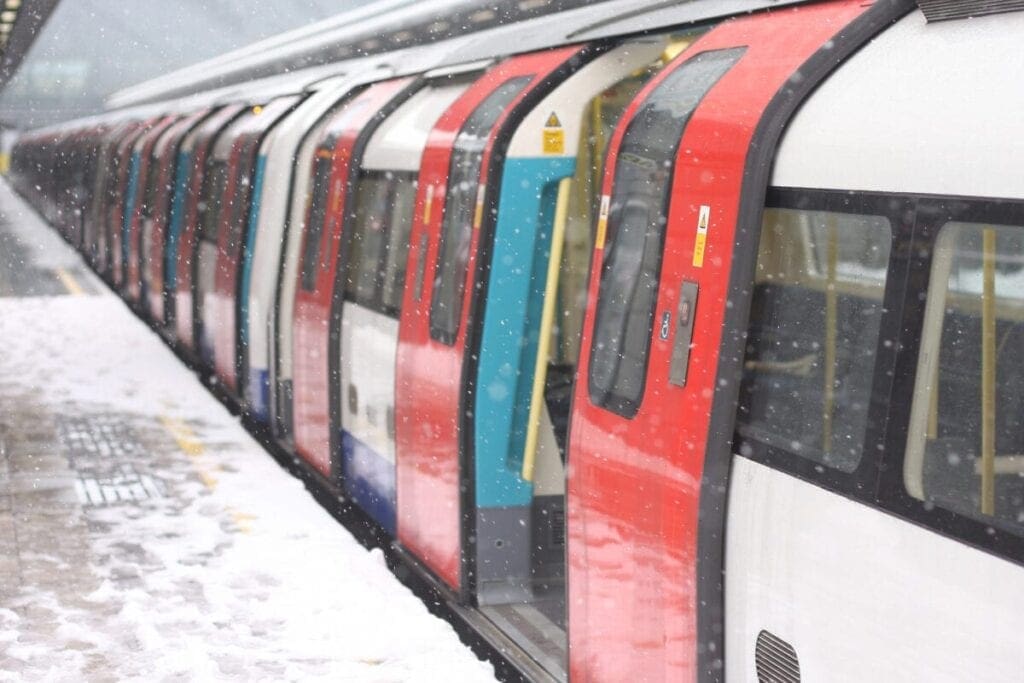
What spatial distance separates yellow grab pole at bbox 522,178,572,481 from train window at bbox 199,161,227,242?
700 cm

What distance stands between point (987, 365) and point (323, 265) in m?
6.14

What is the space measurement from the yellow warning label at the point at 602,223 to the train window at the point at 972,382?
1707 mm

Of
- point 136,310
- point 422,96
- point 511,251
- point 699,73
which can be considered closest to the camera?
point 699,73

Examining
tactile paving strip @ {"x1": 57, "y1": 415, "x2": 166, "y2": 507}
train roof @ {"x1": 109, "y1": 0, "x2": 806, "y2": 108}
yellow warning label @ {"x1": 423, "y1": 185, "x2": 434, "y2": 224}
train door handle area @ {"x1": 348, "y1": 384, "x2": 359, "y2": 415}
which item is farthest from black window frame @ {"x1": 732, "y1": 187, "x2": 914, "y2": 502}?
tactile paving strip @ {"x1": 57, "y1": 415, "x2": 166, "y2": 507}

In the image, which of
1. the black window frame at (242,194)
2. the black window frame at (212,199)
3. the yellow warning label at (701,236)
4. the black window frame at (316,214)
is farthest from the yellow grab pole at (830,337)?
the black window frame at (212,199)

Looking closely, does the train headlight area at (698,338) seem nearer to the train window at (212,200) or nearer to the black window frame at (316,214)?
the black window frame at (316,214)

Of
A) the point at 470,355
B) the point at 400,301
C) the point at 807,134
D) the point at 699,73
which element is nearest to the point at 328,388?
the point at 400,301

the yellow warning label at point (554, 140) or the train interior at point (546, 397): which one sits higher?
the yellow warning label at point (554, 140)

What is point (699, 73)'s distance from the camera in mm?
4488

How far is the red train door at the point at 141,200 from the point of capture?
1800cm

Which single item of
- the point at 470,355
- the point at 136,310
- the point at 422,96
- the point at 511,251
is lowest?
the point at 136,310

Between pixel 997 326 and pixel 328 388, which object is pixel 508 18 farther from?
pixel 997 326

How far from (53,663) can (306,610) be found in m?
1.19

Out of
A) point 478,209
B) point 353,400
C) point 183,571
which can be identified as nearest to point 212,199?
point 353,400
